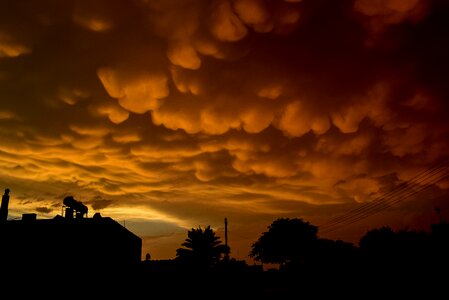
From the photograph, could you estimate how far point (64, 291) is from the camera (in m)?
29.8

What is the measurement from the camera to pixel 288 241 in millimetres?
84562

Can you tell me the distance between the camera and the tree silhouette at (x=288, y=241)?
83625mm

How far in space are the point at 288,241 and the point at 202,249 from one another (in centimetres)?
3708

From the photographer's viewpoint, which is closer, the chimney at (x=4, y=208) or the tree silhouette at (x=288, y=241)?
the chimney at (x=4, y=208)

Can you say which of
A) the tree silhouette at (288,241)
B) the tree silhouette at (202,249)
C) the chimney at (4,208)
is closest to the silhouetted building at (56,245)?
the chimney at (4,208)

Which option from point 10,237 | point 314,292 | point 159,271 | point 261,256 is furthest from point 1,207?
point 261,256

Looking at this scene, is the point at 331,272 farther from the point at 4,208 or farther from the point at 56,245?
the point at 4,208

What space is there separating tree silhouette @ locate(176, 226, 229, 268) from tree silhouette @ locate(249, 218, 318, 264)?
34.6 m

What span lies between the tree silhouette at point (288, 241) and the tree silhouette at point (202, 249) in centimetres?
3459

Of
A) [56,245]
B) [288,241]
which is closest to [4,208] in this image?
[56,245]

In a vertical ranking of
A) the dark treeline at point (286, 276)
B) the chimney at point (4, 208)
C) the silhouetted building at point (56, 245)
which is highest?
the chimney at point (4, 208)

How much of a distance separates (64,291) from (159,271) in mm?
9127

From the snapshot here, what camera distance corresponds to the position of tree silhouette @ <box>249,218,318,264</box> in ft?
274

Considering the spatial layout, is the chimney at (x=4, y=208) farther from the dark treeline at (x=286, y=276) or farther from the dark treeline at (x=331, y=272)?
the dark treeline at (x=331, y=272)
